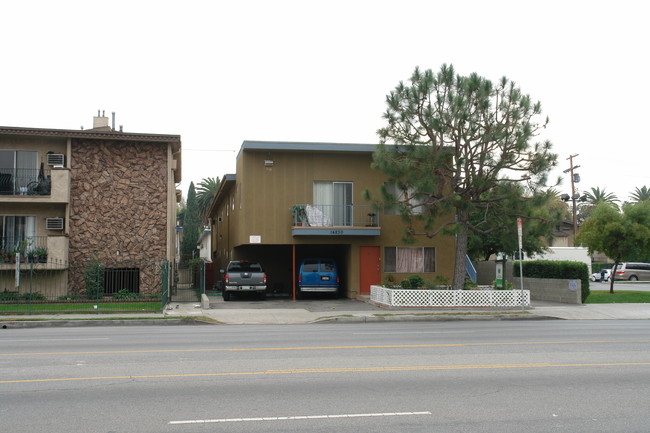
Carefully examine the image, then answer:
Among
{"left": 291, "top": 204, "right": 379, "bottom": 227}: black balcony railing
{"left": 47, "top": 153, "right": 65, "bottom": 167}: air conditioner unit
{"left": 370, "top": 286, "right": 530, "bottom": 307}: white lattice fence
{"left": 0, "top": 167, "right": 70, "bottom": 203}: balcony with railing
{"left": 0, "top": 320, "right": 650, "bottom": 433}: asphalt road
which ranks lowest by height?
{"left": 0, "top": 320, "right": 650, "bottom": 433}: asphalt road

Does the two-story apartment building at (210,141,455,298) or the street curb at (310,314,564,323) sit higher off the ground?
the two-story apartment building at (210,141,455,298)

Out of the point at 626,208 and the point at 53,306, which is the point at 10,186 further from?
the point at 626,208

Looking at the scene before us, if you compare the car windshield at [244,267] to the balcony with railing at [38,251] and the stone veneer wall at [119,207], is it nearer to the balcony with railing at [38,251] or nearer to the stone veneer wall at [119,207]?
the stone veneer wall at [119,207]

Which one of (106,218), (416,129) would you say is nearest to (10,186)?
(106,218)

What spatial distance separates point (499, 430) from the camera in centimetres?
632

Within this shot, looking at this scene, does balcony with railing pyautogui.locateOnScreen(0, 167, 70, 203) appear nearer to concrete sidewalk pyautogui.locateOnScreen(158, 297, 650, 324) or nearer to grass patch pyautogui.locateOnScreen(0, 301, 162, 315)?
grass patch pyautogui.locateOnScreen(0, 301, 162, 315)

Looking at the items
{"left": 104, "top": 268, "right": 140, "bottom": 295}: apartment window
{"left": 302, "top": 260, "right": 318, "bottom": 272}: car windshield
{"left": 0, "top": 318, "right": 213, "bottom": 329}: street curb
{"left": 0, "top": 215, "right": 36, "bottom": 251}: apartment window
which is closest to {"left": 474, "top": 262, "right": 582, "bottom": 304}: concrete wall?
{"left": 302, "top": 260, "right": 318, "bottom": 272}: car windshield

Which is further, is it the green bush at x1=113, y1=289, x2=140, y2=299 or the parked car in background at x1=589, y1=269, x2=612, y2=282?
the parked car in background at x1=589, y1=269, x2=612, y2=282

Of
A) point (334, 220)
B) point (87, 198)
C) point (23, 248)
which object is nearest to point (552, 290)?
point (334, 220)

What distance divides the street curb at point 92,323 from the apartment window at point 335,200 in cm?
984

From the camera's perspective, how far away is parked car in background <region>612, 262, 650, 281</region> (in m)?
51.3

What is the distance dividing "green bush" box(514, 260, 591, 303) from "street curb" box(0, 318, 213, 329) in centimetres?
1553

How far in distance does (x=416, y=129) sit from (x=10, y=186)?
1660 centimetres

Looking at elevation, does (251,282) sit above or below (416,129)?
below
